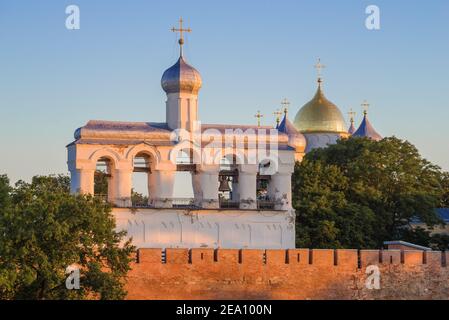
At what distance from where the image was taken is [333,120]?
287 ft

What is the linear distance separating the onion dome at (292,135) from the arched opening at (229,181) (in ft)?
52.4

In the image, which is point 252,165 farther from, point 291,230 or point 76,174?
point 76,174

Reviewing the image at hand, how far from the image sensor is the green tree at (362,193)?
196 feet

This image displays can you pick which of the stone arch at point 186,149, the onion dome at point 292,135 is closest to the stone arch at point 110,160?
the stone arch at point 186,149

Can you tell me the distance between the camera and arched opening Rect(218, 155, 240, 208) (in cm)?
5831

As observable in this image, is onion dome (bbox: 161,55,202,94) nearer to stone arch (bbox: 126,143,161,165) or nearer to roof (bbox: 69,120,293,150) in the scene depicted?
roof (bbox: 69,120,293,150)

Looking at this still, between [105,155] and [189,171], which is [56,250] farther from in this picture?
[189,171]

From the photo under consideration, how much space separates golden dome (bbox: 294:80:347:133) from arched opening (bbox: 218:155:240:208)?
26.7 m

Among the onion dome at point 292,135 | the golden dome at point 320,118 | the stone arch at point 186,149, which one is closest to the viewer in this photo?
the stone arch at point 186,149

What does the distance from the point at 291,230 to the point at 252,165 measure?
9.05ft

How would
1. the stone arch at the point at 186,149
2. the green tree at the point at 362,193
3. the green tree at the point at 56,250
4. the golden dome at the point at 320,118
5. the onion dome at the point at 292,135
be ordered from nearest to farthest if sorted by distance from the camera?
1. the green tree at the point at 56,250
2. the stone arch at the point at 186,149
3. the green tree at the point at 362,193
4. the onion dome at the point at 292,135
5. the golden dome at the point at 320,118

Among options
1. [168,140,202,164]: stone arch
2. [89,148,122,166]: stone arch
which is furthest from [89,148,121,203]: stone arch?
[168,140,202,164]: stone arch

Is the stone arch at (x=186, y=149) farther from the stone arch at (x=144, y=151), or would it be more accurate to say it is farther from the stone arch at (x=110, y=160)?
the stone arch at (x=110, y=160)
